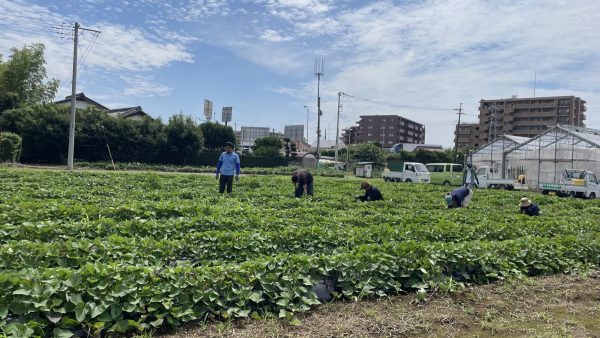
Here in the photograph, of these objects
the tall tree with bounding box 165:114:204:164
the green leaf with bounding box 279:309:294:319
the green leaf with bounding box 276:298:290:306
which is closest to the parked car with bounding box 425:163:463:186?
the tall tree with bounding box 165:114:204:164

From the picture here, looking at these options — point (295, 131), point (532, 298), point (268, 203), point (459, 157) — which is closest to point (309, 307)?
point (532, 298)

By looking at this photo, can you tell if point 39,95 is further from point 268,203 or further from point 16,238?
point 16,238

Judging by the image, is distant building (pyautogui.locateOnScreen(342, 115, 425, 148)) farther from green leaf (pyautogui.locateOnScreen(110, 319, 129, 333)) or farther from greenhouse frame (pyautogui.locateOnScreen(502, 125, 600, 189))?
green leaf (pyautogui.locateOnScreen(110, 319, 129, 333))

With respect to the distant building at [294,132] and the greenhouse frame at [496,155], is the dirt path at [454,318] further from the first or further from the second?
the distant building at [294,132]

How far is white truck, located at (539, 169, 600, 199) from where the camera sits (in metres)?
23.1

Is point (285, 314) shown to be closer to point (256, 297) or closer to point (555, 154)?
point (256, 297)

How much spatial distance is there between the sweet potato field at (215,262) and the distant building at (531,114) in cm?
7857

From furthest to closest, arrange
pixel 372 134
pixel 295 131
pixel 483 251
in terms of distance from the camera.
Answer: pixel 372 134 < pixel 295 131 < pixel 483 251

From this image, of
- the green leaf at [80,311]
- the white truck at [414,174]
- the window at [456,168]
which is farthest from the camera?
the window at [456,168]

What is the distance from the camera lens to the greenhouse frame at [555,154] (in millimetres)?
26344

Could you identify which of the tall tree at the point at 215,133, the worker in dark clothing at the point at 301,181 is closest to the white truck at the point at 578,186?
the worker in dark clothing at the point at 301,181

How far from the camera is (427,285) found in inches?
174

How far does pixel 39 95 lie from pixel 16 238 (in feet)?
134

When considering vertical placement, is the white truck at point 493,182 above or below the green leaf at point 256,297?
above
